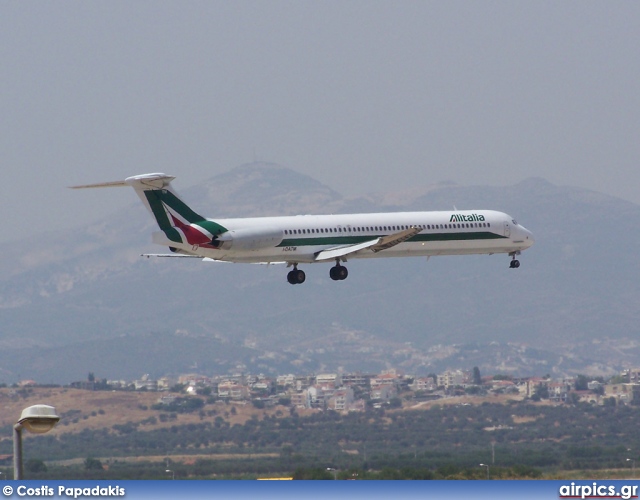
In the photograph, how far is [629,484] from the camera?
32.1 meters

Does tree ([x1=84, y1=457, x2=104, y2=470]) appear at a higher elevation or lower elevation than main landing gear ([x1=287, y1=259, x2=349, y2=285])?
lower

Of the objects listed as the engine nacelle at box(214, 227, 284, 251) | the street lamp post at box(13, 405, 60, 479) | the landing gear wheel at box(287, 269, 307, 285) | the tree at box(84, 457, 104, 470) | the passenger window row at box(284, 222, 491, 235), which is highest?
the passenger window row at box(284, 222, 491, 235)

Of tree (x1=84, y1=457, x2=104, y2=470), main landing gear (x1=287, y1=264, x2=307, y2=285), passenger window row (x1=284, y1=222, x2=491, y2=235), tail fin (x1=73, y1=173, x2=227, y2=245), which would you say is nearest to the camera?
tail fin (x1=73, y1=173, x2=227, y2=245)

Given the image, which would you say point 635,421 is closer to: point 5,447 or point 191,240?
point 5,447

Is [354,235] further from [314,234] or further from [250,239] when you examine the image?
[250,239]

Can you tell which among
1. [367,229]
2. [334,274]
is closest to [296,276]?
[334,274]

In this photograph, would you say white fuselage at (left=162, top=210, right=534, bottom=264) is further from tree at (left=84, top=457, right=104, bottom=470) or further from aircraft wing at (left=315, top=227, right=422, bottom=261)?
tree at (left=84, top=457, right=104, bottom=470)

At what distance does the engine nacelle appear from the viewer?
78062 mm

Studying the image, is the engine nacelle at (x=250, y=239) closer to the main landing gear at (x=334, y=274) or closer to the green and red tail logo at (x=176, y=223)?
the green and red tail logo at (x=176, y=223)

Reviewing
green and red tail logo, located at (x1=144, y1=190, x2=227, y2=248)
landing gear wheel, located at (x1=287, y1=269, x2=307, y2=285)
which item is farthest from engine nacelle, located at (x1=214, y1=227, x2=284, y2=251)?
landing gear wheel, located at (x1=287, y1=269, x2=307, y2=285)

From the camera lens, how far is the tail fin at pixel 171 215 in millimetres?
77750

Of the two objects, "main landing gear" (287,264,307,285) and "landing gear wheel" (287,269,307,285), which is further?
"main landing gear" (287,264,307,285)

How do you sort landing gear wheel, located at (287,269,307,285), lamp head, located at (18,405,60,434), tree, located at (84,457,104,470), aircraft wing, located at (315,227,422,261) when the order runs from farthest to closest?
tree, located at (84,457,104,470) < landing gear wheel, located at (287,269,307,285) < aircraft wing, located at (315,227,422,261) < lamp head, located at (18,405,60,434)

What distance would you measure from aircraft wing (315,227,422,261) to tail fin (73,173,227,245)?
771 cm
